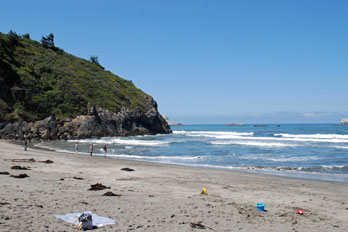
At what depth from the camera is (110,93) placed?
76.6m

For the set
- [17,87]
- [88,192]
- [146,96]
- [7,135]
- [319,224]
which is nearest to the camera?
[319,224]

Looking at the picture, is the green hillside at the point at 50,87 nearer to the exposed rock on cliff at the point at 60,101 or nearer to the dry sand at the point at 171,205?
the exposed rock on cliff at the point at 60,101

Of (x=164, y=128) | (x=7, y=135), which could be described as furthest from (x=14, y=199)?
(x=164, y=128)

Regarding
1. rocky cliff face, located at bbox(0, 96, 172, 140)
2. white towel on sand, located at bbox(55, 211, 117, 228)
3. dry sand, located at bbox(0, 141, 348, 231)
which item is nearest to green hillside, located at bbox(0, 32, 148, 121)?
rocky cliff face, located at bbox(0, 96, 172, 140)

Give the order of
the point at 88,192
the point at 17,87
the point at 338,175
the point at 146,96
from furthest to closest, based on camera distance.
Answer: the point at 146,96 < the point at 17,87 < the point at 338,175 < the point at 88,192

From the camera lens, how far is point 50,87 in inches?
2377

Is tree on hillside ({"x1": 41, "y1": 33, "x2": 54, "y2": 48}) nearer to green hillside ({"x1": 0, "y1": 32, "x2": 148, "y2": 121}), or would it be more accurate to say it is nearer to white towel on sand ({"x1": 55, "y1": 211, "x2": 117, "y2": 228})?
green hillside ({"x1": 0, "y1": 32, "x2": 148, "y2": 121})

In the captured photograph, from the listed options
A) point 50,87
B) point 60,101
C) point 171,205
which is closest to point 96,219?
point 171,205

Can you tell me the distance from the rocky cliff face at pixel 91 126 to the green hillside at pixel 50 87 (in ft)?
4.32

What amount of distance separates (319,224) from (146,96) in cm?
8159

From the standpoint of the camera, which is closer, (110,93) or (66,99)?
(66,99)

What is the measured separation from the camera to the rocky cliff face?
4617cm

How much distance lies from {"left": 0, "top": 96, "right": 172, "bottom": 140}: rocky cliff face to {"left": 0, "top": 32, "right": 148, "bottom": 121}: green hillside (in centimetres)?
132

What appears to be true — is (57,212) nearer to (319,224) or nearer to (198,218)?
(198,218)
